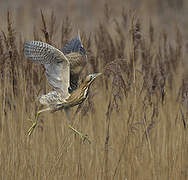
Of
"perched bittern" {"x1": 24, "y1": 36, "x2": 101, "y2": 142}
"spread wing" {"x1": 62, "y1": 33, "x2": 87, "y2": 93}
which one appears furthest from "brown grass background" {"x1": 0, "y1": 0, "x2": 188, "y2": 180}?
"perched bittern" {"x1": 24, "y1": 36, "x2": 101, "y2": 142}

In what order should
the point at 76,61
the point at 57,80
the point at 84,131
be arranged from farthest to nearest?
the point at 84,131, the point at 76,61, the point at 57,80

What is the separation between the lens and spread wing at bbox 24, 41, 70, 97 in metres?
2.51

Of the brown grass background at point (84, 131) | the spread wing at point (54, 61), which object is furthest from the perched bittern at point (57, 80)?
the brown grass background at point (84, 131)

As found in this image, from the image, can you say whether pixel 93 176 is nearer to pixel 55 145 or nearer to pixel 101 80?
pixel 55 145

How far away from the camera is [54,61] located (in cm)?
254

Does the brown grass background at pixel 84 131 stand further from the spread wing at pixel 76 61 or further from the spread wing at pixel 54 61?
the spread wing at pixel 54 61

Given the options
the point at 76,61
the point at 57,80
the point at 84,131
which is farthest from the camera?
the point at 84,131

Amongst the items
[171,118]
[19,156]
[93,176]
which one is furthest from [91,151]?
[171,118]

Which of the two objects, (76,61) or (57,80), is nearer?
(57,80)

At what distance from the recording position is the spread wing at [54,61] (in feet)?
8.23

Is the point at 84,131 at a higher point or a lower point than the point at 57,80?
lower

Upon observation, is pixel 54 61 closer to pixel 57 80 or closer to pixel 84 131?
pixel 57 80

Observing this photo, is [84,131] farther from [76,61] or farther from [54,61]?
[54,61]

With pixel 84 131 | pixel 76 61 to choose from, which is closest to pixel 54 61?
pixel 76 61
